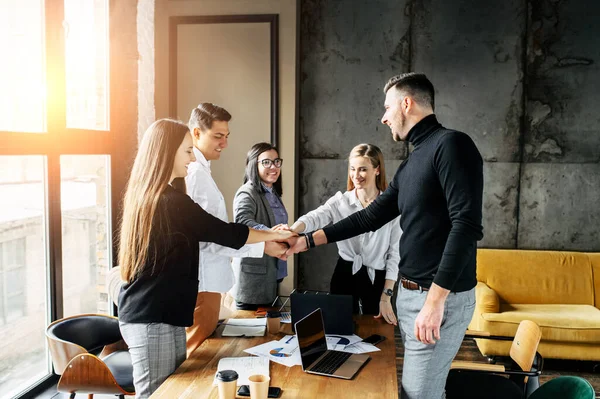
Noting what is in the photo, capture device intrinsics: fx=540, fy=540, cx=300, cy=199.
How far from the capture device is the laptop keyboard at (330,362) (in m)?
2.03

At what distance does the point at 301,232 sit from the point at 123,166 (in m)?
1.52

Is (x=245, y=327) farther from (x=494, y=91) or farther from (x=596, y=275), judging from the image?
(x=596, y=275)

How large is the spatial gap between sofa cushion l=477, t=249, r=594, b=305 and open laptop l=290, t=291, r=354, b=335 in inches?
112

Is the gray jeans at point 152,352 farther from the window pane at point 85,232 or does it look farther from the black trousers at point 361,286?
the window pane at point 85,232

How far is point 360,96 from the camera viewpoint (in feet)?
16.8

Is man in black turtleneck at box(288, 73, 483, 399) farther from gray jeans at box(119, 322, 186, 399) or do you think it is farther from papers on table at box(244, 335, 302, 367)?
gray jeans at box(119, 322, 186, 399)

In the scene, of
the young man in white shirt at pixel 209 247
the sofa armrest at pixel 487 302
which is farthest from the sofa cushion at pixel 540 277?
the young man in white shirt at pixel 209 247

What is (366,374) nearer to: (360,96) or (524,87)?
(360,96)

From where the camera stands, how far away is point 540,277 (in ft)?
15.9

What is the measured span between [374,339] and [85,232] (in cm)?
228

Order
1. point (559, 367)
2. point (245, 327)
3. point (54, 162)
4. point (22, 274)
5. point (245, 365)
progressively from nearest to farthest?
point (245, 365)
point (245, 327)
point (22, 274)
point (54, 162)
point (559, 367)

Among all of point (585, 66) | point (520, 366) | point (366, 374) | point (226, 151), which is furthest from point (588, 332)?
point (226, 151)

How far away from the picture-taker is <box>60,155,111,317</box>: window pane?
3.46m

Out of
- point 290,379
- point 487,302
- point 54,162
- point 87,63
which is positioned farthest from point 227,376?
point 487,302
